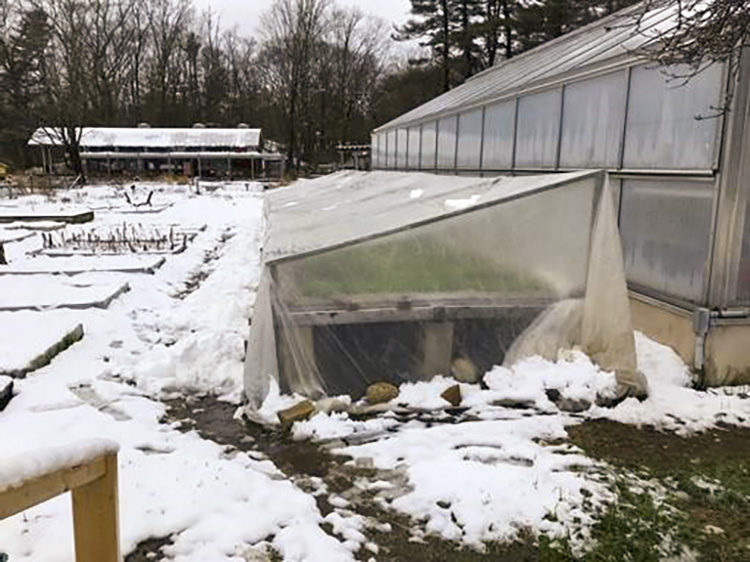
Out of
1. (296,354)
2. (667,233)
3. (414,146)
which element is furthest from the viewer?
(414,146)

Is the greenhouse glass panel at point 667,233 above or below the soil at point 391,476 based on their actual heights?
above

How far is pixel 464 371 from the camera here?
15.6 feet

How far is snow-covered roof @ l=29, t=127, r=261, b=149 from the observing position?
3916 cm

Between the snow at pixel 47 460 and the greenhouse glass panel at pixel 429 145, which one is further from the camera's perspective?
the greenhouse glass panel at pixel 429 145

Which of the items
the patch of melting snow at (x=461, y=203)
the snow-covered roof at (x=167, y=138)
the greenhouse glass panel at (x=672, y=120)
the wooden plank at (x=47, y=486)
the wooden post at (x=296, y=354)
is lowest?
the wooden post at (x=296, y=354)

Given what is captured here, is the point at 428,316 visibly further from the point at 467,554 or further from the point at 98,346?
the point at 98,346

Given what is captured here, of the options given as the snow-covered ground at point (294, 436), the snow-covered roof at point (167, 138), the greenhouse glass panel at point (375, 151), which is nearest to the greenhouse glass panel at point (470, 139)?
the snow-covered ground at point (294, 436)

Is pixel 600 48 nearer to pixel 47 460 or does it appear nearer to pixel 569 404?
pixel 569 404

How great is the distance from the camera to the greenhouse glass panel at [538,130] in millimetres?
7078

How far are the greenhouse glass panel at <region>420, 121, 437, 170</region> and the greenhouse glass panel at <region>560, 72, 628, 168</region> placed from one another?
5.68m

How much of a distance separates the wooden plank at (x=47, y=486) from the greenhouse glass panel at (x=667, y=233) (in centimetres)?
454

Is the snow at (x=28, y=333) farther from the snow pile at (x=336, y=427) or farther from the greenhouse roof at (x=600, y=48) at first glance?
the greenhouse roof at (x=600, y=48)

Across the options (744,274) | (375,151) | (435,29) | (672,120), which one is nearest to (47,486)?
(744,274)

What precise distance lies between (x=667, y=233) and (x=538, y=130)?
9.16 feet
